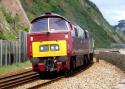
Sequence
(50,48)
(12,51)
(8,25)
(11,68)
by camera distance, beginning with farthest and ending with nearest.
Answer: (8,25) → (12,51) → (11,68) → (50,48)

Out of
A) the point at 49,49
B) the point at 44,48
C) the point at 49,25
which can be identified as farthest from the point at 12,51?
the point at 49,49

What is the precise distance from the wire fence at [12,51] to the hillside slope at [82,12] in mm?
44350

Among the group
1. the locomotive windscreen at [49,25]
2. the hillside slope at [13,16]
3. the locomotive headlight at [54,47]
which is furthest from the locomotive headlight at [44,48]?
the hillside slope at [13,16]

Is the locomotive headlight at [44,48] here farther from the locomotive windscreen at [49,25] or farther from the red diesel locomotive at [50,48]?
the locomotive windscreen at [49,25]

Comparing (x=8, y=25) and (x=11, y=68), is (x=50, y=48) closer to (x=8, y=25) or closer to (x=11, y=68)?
(x=11, y=68)

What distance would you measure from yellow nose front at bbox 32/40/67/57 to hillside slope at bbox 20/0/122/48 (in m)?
58.2

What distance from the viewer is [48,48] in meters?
23.5

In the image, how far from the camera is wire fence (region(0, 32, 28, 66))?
32.0m

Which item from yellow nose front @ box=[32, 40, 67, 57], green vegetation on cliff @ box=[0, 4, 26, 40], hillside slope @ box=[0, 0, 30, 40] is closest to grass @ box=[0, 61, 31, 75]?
yellow nose front @ box=[32, 40, 67, 57]

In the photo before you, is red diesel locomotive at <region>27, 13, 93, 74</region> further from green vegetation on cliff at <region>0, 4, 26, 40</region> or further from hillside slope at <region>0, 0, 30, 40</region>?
hillside slope at <region>0, 0, 30, 40</region>

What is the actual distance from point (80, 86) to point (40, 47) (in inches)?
199

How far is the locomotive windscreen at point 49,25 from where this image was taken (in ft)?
79.3

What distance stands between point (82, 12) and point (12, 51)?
78721 mm

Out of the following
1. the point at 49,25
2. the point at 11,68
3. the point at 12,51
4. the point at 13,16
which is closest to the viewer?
the point at 49,25
